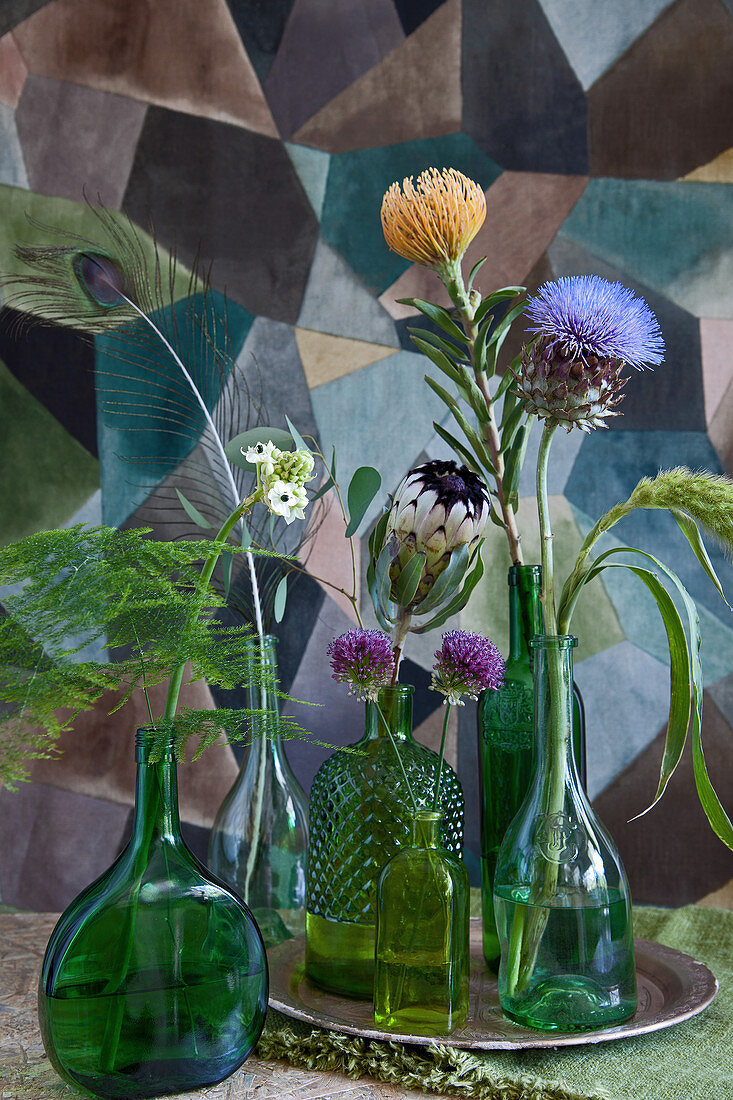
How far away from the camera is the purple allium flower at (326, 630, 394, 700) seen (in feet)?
2.56

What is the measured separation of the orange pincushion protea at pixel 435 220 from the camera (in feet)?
2.56

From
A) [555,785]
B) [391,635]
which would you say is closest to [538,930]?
[555,785]

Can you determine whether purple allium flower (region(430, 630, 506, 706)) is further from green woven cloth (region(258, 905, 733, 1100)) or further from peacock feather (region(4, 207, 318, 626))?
peacock feather (region(4, 207, 318, 626))

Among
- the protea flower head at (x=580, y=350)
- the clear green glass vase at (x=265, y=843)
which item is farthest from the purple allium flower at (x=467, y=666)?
the clear green glass vase at (x=265, y=843)

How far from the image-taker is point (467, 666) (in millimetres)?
770

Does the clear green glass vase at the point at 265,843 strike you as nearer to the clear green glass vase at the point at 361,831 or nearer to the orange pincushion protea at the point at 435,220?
the clear green glass vase at the point at 361,831

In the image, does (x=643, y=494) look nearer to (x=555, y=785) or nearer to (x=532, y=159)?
(x=555, y=785)

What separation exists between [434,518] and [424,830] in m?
0.25

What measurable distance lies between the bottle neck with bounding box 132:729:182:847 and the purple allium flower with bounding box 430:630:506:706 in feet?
0.75

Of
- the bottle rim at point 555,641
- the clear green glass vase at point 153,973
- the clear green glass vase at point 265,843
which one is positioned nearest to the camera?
the clear green glass vase at point 153,973

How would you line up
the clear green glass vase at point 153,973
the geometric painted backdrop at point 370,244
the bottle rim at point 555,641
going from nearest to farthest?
1. the clear green glass vase at point 153,973
2. the bottle rim at point 555,641
3. the geometric painted backdrop at point 370,244

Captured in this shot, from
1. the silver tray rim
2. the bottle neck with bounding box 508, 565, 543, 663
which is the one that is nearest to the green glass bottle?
the bottle neck with bounding box 508, 565, 543, 663

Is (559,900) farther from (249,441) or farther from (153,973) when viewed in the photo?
(249,441)

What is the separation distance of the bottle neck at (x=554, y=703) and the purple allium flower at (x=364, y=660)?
128mm
